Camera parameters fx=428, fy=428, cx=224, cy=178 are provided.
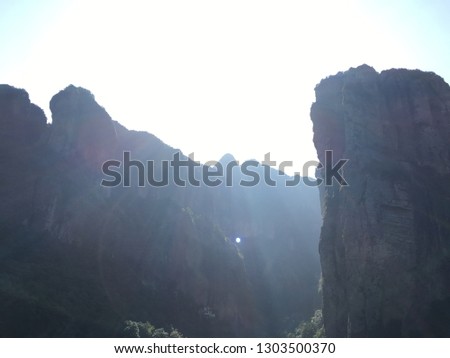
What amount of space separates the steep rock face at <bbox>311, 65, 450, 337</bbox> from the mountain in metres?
21.6

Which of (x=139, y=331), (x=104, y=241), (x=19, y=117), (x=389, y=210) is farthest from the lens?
(x=19, y=117)

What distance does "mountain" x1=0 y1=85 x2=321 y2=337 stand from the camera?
45.8 metres

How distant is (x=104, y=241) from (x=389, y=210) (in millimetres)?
41977

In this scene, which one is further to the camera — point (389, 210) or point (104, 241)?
point (104, 241)

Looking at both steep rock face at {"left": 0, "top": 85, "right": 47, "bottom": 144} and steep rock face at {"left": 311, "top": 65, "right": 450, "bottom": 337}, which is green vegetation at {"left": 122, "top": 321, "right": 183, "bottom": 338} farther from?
steep rock face at {"left": 0, "top": 85, "right": 47, "bottom": 144}

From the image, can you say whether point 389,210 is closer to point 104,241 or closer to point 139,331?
point 139,331

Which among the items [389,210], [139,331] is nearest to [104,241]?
[139,331]

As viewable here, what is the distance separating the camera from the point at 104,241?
211ft

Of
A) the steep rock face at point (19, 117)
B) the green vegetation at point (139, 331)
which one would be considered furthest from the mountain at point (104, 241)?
the green vegetation at point (139, 331)

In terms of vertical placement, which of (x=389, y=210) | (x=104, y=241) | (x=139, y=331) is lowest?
(x=139, y=331)

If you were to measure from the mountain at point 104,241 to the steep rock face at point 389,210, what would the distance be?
70.8 ft

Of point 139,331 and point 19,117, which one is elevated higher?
point 19,117

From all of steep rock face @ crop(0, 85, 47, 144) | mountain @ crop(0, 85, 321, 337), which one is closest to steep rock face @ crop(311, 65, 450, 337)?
mountain @ crop(0, 85, 321, 337)

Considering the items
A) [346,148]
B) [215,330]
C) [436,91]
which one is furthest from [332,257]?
[215,330]
